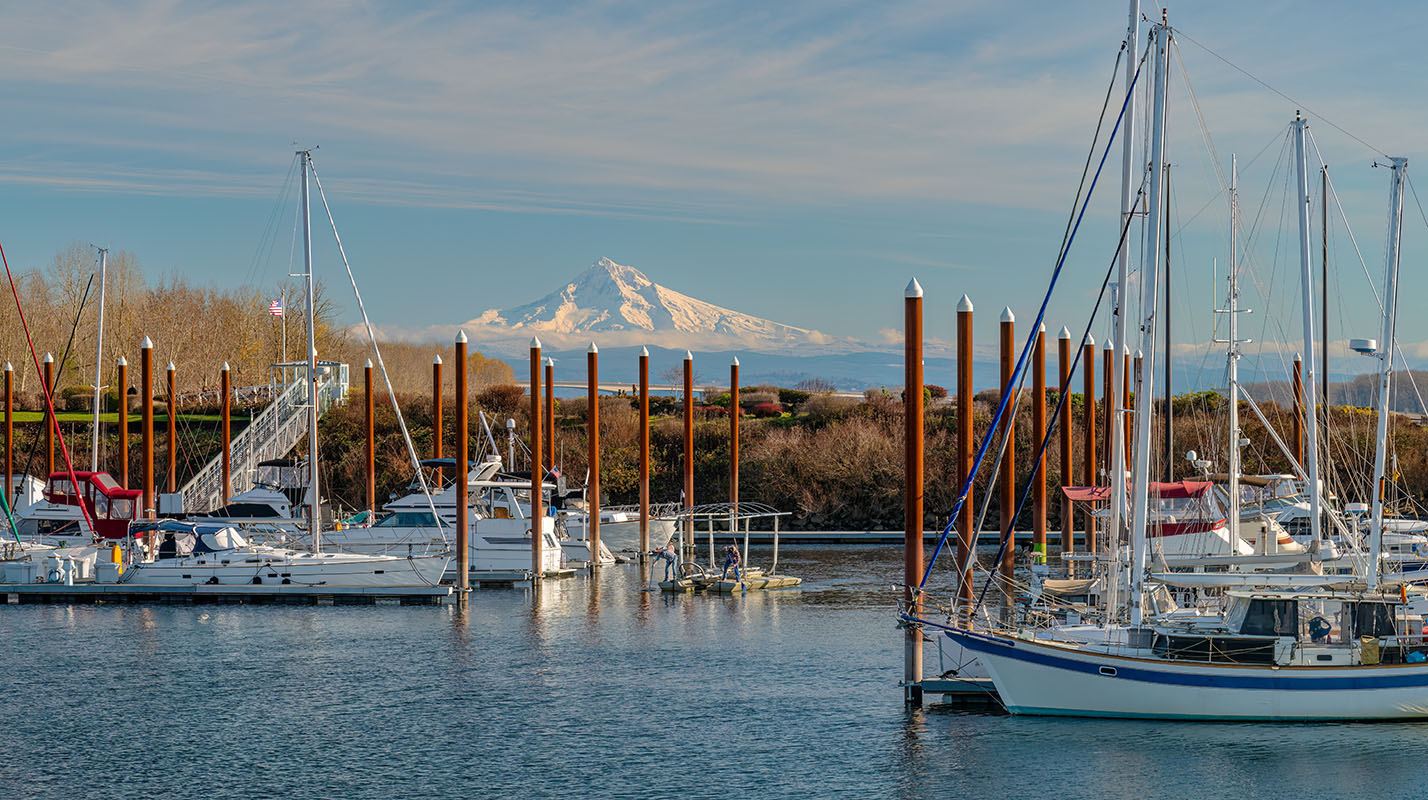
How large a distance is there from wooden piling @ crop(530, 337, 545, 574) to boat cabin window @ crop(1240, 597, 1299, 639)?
2675cm

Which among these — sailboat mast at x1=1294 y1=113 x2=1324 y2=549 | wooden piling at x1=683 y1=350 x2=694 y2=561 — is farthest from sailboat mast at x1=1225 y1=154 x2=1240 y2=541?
wooden piling at x1=683 y1=350 x2=694 y2=561

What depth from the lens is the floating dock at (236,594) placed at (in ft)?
156

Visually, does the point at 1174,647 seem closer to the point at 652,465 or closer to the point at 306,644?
the point at 306,644

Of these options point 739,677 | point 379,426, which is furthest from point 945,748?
point 379,426

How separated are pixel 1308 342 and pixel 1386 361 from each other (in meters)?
7.11

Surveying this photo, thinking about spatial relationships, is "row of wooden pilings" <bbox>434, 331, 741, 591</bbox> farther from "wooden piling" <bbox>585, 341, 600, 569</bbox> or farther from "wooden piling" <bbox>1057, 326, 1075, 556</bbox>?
"wooden piling" <bbox>1057, 326, 1075, 556</bbox>

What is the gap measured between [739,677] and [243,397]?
69777mm

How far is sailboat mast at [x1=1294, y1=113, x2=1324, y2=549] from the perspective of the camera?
34.4m

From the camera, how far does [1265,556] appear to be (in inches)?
1291

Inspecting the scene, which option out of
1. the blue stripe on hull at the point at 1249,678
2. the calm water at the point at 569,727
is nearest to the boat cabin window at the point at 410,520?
the calm water at the point at 569,727

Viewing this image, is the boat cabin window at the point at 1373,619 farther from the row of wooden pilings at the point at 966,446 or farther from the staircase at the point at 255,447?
the staircase at the point at 255,447

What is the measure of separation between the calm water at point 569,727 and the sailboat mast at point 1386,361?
3.50 m

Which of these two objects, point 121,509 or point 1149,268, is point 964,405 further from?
point 121,509

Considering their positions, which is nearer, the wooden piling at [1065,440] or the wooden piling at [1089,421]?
the wooden piling at [1065,440]
